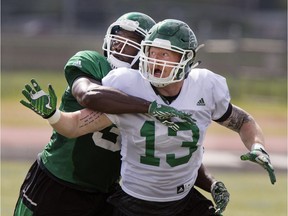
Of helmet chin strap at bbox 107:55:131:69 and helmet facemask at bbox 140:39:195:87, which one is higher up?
helmet facemask at bbox 140:39:195:87

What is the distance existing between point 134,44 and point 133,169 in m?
0.76

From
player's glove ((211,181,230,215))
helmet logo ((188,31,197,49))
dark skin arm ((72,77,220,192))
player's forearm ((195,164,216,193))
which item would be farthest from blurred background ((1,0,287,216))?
helmet logo ((188,31,197,49))

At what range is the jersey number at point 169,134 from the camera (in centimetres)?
393

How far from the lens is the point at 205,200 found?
4262 mm

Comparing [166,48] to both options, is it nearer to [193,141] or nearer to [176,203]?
[193,141]

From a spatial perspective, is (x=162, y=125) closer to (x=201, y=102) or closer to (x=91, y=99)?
(x=201, y=102)

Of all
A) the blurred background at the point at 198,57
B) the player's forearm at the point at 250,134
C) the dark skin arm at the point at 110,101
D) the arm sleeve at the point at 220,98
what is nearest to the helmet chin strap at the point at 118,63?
the dark skin arm at the point at 110,101

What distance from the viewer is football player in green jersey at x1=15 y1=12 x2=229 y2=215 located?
4.28 metres

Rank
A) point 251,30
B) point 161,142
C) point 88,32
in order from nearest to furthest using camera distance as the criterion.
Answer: point 161,142
point 88,32
point 251,30

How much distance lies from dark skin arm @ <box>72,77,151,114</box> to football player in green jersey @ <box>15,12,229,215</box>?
180mm

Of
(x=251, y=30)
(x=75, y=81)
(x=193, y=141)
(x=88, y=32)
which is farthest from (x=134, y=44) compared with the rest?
(x=251, y=30)

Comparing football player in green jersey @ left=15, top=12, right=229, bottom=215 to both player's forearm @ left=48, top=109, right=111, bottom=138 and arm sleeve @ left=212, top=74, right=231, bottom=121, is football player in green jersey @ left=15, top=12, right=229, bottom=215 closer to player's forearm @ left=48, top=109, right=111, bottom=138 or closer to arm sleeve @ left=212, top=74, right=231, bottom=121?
player's forearm @ left=48, top=109, right=111, bottom=138

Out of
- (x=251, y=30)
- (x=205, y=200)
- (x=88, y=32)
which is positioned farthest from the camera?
(x=251, y=30)

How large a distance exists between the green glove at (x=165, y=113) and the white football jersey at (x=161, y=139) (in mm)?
36
